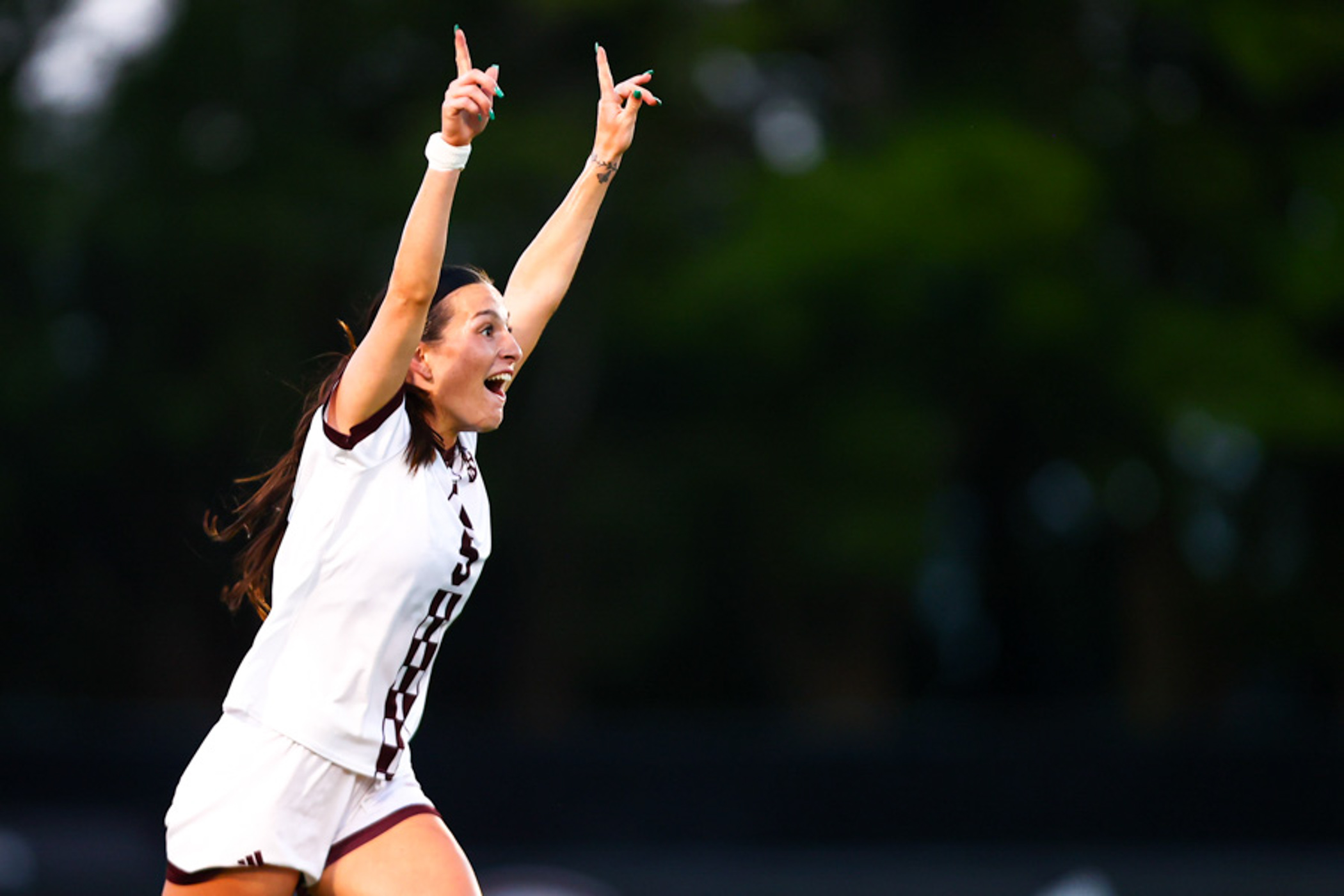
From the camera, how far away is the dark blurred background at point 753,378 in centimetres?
1288

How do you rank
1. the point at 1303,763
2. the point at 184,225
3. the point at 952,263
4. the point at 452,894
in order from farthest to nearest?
the point at 184,225 → the point at 952,263 → the point at 1303,763 → the point at 452,894

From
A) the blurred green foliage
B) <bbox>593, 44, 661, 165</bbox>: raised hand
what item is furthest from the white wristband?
the blurred green foliage

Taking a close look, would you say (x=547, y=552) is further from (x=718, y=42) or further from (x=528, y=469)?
(x=718, y=42)

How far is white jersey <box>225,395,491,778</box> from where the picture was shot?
11.1 ft

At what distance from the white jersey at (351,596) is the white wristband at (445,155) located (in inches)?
18.7

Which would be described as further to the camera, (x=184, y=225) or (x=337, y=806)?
(x=184, y=225)

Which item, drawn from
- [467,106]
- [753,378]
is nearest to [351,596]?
[467,106]

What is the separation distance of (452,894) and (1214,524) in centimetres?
1260

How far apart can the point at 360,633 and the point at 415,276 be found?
73 centimetres

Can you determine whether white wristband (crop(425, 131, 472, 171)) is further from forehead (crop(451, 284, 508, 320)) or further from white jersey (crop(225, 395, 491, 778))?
white jersey (crop(225, 395, 491, 778))

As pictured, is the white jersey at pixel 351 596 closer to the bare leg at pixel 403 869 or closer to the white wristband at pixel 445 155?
the bare leg at pixel 403 869

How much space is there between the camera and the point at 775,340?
13734mm

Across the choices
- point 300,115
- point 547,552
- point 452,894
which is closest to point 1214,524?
point 547,552

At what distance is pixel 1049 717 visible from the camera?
15234mm
